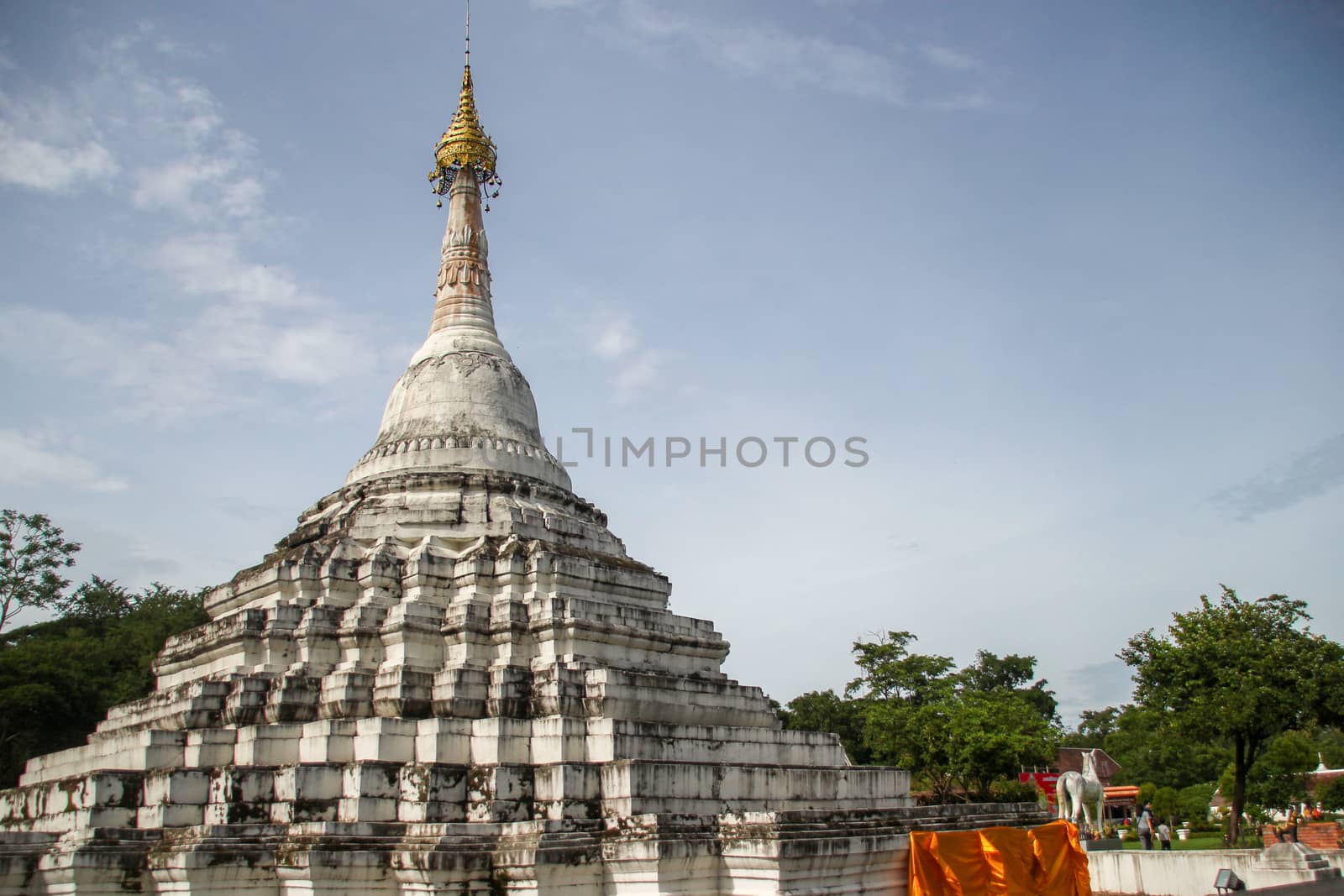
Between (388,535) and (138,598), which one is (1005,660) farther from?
(388,535)

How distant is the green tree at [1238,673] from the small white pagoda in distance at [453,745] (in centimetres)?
1200

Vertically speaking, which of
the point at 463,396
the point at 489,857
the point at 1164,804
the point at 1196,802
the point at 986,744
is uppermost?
the point at 463,396

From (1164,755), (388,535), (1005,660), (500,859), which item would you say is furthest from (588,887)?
(1005,660)

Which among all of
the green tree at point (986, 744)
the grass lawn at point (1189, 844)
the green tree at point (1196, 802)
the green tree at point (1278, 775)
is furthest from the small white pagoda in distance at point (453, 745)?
the green tree at point (1196, 802)

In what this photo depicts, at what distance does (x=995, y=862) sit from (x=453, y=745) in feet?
27.7

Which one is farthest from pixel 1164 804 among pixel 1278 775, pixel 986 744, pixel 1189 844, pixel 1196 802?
pixel 1189 844

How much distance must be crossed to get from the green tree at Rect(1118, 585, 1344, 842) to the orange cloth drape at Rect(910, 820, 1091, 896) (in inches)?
535

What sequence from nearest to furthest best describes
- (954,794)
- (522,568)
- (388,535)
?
(522,568) < (388,535) < (954,794)

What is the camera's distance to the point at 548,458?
2464 centimetres

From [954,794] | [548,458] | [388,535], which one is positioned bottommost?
[954,794]

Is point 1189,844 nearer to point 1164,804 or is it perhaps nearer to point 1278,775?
Result: point 1164,804

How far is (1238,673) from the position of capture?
2891cm

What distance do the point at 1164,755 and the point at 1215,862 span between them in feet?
132

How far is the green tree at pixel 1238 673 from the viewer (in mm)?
28062
